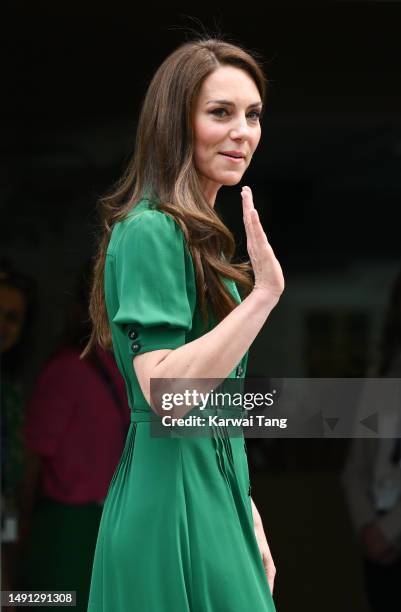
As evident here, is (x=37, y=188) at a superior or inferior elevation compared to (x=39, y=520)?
superior

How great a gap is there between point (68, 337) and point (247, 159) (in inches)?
66.3

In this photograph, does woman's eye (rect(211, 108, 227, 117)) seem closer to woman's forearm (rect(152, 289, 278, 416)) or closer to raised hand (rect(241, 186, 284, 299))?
raised hand (rect(241, 186, 284, 299))

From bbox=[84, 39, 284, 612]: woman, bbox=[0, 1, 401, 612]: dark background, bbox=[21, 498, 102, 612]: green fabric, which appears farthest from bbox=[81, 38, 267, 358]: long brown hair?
bbox=[21, 498, 102, 612]: green fabric

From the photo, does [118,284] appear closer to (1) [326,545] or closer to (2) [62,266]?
(2) [62,266]

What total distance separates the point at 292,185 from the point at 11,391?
106 centimetres

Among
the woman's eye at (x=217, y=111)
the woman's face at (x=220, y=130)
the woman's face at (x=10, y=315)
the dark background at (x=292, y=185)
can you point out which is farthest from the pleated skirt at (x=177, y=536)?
the woman's face at (x=10, y=315)

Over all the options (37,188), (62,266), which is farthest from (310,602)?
(37,188)

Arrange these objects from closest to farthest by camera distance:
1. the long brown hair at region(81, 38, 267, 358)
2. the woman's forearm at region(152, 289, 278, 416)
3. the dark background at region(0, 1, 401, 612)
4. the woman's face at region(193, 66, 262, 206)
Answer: the woman's forearm at region(152, 289, 278, 416)
the long brown hair at region(81, 38, 267, 358)
the woman's face at region(193, 66, 262, 206)
the dark background at region(0, 1, 401, 612)

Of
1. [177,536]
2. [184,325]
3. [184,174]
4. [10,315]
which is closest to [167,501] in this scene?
[177,536]

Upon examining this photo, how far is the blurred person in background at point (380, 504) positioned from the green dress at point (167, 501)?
1611 millimetres

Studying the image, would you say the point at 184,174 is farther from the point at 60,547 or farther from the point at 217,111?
the point at 60,547

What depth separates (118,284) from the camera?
2.04 m

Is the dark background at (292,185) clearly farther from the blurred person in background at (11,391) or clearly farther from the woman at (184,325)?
the woman at (184,325)

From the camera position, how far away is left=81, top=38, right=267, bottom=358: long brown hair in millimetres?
2029
